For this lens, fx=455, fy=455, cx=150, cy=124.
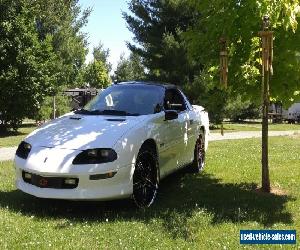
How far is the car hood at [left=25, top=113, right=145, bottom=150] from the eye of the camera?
19.6 ft

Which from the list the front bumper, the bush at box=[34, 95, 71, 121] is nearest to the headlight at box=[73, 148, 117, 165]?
the front bumper

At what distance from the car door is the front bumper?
127 cm

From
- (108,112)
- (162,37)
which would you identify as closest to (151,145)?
(108,112)

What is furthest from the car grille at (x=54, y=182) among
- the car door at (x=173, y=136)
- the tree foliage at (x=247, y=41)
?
the tree foliage at (x=247, y=41)

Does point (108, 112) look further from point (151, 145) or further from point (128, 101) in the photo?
point (151, 145)

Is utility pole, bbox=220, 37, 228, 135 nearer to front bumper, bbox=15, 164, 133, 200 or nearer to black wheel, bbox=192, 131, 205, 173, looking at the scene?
front bumper, bbox=15, 164, 133, 200

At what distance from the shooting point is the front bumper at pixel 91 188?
225 inches

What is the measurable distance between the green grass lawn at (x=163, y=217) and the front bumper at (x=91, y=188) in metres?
0.30

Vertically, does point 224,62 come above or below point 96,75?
below

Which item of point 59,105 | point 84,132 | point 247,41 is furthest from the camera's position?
point 59,105

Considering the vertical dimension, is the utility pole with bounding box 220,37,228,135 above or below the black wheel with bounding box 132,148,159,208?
above

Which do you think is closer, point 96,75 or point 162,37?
point 162,37

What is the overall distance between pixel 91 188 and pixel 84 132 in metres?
0.89

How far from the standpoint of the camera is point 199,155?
9.34m
